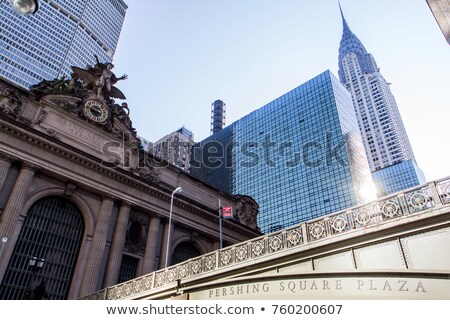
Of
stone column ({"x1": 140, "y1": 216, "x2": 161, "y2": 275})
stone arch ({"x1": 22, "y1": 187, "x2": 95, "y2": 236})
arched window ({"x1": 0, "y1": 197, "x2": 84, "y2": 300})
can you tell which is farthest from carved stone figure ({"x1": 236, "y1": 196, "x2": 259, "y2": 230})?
arched window ({"x1": 0, "y1": 197, "x2": 84, "y2": 300})

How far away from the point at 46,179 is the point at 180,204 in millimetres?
11530

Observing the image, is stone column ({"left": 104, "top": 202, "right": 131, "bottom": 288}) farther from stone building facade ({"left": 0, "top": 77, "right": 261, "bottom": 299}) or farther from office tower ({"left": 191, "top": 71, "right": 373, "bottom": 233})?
office tower ({"left": 191, "top": 71, "right": 373, "bottom": 233})

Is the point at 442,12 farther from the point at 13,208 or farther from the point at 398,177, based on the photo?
the point at 398,177

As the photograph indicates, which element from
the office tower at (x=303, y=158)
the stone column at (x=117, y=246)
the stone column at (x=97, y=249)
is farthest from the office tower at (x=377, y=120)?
the stone column at (x=97, y=249)

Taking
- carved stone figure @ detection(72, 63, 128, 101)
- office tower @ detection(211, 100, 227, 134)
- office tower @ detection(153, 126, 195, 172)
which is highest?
office tower @ detection(211, 100, 227, 134)

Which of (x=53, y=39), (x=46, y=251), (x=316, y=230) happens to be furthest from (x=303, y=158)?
(x=53, y=39)

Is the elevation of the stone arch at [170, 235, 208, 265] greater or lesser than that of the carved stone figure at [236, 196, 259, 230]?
lesser

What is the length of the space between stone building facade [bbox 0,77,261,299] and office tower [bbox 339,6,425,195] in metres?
104

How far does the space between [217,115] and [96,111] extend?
10320 centimetres

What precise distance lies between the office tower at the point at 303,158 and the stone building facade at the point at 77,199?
1786 inches

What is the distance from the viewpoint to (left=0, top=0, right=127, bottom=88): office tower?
9312 centimetres

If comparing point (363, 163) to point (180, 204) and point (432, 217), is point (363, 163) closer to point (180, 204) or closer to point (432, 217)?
point (180, 204)
